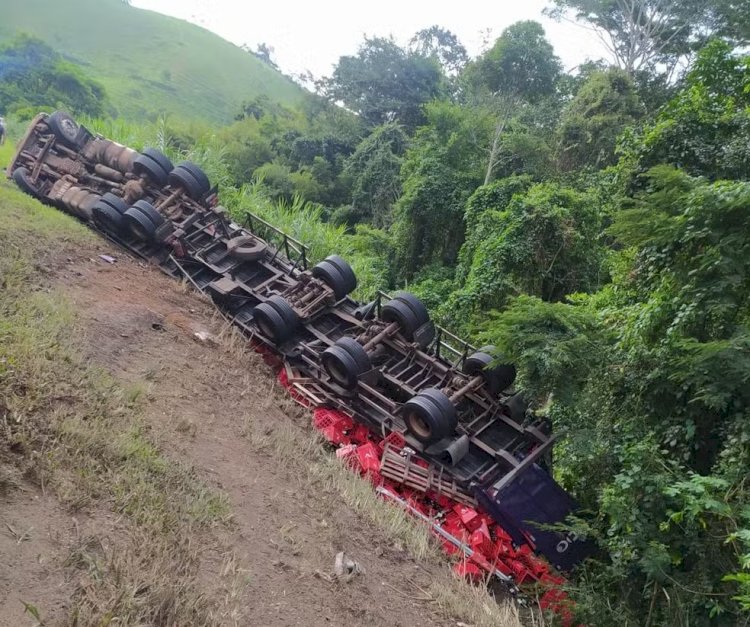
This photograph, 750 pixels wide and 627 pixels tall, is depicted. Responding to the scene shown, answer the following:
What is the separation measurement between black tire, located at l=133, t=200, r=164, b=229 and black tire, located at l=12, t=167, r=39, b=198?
2473 millimetres

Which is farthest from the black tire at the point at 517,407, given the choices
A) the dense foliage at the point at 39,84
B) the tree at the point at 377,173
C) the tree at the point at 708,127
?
the dense foliage at the point at 39,84

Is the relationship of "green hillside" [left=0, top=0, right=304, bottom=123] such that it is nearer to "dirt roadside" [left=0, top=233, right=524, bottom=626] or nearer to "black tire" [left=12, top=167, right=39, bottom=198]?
"black tire" [left=12, top=167, right=39, bottom=198]

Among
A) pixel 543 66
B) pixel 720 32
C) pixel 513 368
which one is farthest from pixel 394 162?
pixel 513 368

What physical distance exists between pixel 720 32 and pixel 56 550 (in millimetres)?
22146

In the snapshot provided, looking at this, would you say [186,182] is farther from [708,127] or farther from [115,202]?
[708,127]

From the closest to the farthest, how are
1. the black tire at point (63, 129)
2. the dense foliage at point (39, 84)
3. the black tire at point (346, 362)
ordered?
1. the black tire at point (346, 362)
2. the black tire at point (63, 129)
3. the dense foliage at point (39, 84)

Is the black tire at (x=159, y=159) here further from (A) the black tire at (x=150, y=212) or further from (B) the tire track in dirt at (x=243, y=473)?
(B) the tire track in dirt at (x=243, y=473)

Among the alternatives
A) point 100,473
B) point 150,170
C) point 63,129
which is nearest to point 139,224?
point 150,170

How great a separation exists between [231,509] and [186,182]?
7666 millimetres

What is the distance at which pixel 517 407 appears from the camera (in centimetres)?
773

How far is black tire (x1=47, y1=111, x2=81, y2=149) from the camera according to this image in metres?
11.5

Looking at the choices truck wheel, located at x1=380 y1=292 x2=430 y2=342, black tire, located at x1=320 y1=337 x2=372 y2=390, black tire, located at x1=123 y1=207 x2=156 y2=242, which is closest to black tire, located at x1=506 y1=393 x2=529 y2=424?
truck wheel, located at x1=380 y1=292 x2=430 y2=342

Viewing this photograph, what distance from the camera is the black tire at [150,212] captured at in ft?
32.3

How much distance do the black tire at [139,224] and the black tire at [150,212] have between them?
2.0 inches
